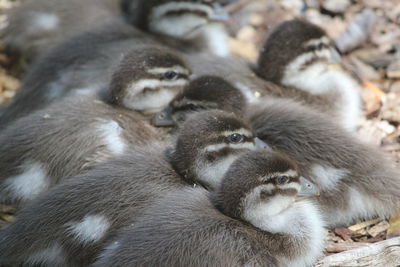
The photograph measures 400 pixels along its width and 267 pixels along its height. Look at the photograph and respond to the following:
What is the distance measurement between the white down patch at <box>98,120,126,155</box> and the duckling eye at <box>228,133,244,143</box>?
1.74 feet

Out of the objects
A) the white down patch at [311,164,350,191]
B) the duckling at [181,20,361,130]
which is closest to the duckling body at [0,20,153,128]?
the duckling at [181,20,361,130]

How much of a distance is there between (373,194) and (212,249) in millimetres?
917

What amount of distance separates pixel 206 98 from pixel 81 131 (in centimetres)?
58

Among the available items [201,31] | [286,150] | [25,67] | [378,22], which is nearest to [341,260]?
[286,150]

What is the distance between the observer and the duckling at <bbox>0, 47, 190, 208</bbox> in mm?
3387

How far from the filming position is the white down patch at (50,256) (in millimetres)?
2978

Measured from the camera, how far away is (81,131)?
343 cm

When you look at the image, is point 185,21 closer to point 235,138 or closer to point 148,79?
point 148,79

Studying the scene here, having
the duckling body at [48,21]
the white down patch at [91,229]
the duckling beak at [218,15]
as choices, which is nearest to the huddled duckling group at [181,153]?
the white down patch at [91,229]

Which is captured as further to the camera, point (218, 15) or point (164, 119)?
point (218, 15)

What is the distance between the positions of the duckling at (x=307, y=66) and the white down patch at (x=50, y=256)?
1.58 m

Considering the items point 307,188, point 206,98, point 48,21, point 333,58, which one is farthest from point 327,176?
point 48,21

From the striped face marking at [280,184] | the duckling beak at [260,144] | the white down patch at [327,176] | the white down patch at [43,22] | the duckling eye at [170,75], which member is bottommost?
the white down patch at [43,22]

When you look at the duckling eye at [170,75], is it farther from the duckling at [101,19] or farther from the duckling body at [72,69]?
the duckling at [101,19]
